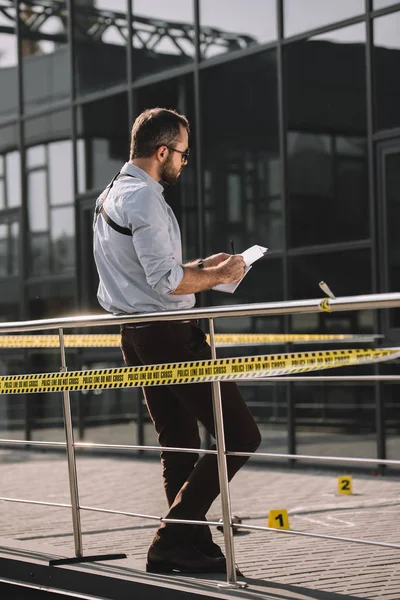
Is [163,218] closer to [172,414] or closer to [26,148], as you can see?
[172,414]

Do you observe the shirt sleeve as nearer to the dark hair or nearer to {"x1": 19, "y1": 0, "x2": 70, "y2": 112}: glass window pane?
the dark hair

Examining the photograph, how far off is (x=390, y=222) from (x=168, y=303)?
5926 millimetres

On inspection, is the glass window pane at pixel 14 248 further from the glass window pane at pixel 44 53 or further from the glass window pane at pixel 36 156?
the glass window pane at pixel 44 53

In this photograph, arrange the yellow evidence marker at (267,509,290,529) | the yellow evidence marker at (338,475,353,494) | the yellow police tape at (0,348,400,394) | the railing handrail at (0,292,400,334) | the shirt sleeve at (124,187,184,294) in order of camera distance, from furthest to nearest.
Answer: the yellow evidence marker at (338,475,353,494) → the yellow evidence marker at (267,509,290,529) → the shirt sleeve at (124,187,184,294) → the yellow police tape at (0,348,400,394) → the railing handrail at (0,292,400,334)

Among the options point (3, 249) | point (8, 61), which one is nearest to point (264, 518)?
point (3, 249)

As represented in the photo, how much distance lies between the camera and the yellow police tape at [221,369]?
493 cm

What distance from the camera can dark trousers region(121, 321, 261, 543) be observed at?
530cm

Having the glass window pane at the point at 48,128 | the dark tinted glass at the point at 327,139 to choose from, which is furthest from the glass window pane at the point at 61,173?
the dark tinted glass at the point at 327,139

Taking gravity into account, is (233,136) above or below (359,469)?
above

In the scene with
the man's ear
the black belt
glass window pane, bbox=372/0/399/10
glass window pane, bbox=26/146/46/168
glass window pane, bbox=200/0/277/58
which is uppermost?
glass window pane, bbox=200/0/277/58

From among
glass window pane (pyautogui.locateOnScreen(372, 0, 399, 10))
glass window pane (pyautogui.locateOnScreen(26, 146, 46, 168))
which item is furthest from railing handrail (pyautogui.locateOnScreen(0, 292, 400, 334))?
glass window pane (pyautogui.locateOnScreen(26, 146, 46, 168))

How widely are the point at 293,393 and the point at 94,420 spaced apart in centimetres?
325

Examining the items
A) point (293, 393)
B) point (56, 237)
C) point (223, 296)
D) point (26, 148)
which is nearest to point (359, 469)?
point (293, 393)

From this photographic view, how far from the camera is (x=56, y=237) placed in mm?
15203
